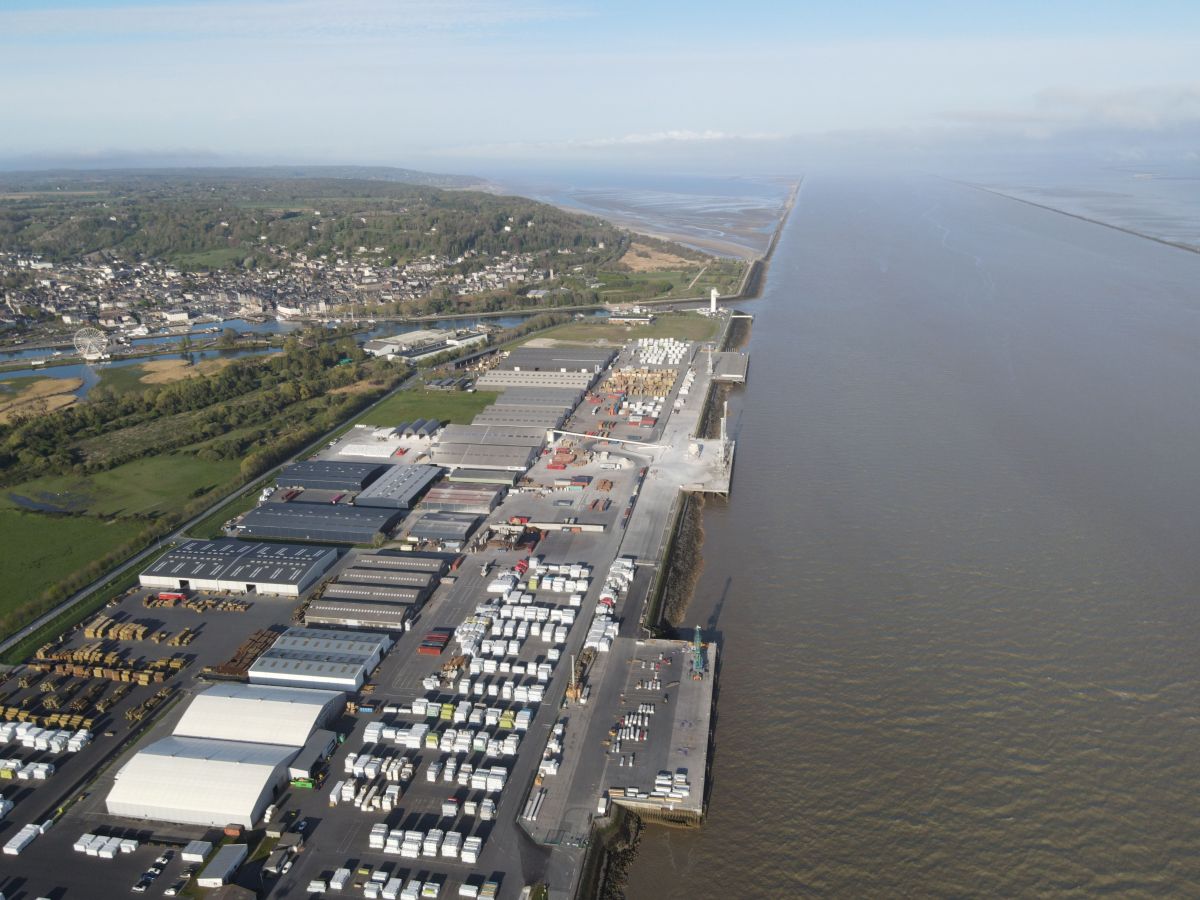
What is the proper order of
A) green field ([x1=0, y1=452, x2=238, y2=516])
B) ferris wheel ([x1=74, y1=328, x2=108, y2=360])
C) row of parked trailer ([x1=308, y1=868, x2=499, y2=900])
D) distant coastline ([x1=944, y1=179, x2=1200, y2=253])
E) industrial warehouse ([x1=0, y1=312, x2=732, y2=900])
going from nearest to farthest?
row of parked trailer ([x1=308, y1=868, x2=499, y2=900]), industrial warehouse ([x1=0, y1=312, x2=732, y2=900]), green field ([x1=0, y1=452, x2=238, y2=516]), ferris wheel ([x1=74, y1=328, x2=108, y2=360]), distant coastline ([x1=944, y1=179, x2=1200, y2=253])

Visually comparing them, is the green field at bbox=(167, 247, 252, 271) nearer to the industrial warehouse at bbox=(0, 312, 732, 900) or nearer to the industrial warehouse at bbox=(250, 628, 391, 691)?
the industrial warehouse at bbox=(0, 312, 732, 900)

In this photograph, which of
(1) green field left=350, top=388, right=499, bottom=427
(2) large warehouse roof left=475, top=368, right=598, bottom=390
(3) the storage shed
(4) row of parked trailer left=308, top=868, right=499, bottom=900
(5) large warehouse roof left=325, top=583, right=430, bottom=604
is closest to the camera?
(4) row of parked trailer left=308, top=868, right=499, bottom=900

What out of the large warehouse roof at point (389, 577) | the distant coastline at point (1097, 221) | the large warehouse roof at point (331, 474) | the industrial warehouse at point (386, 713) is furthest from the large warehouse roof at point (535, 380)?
the distant coastline at point (1097, 221)

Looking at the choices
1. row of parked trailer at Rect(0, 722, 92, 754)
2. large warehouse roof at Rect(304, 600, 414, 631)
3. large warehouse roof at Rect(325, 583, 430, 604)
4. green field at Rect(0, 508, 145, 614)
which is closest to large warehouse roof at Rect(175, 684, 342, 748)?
row of parked trailer at Rect(0, 722, 92, 754)

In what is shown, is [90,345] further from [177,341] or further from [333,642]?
[333,642]

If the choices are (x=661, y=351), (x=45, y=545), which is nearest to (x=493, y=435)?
(x=45, y=545)
